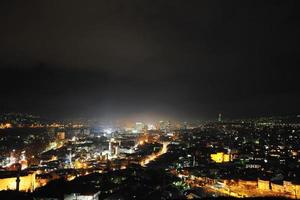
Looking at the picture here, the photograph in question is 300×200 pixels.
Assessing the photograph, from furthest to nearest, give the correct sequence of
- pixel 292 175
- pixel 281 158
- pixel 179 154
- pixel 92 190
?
pixel 179 154, pixel 281 158, pixel 292 175, pixel 92 190

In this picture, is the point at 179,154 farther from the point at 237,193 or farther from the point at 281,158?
the point at 237,193

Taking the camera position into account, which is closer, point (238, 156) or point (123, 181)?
point (123, 181)

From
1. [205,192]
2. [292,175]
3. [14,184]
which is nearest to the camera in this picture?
[205,192]

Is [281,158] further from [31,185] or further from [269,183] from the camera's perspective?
[31,185]

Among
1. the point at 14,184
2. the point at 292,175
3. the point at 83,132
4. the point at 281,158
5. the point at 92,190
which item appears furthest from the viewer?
the point at 83,132

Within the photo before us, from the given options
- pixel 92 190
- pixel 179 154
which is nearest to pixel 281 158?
pixel 179 154

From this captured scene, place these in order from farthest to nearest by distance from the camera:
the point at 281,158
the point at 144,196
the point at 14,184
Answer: the point at 281,158 → the point at 14,184 → the point at 144,196

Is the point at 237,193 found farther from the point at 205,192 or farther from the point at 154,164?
the point at 154,164

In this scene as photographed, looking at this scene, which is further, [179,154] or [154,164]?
[179,154]

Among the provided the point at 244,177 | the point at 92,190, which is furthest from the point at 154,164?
the point at 92,190
